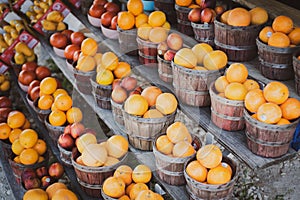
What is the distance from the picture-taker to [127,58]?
2.88 metres

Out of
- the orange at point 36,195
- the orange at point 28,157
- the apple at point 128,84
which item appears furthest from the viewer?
the orange at point 28,157

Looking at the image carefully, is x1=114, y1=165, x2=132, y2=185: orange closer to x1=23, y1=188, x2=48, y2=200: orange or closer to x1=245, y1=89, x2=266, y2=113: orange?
x1=23, y1=188, x2=48, y2=200: orange

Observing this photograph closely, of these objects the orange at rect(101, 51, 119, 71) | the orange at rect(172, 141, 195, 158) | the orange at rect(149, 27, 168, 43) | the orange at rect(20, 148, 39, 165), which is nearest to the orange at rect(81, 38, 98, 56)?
the orange at rect(101, 51, 119, 71)

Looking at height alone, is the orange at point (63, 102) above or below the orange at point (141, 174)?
above

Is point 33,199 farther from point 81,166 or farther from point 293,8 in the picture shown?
point 293,8

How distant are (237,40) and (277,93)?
0.47 metres

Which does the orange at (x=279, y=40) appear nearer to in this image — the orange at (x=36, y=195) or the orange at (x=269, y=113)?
the orange at (x=269, y=113)

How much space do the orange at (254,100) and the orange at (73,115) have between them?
1.53m

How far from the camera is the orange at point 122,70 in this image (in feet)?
9.00

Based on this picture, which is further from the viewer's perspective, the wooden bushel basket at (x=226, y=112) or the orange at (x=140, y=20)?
the orange at (x=140, y=20)

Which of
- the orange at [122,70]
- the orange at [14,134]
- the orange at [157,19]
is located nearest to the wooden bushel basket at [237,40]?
the orange at [157,19]

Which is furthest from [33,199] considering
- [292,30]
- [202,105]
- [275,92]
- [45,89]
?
[292,30]

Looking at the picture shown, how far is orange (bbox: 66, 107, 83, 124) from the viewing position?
3029mm

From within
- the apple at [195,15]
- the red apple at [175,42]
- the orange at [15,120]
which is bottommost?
the orange at [15,120]
